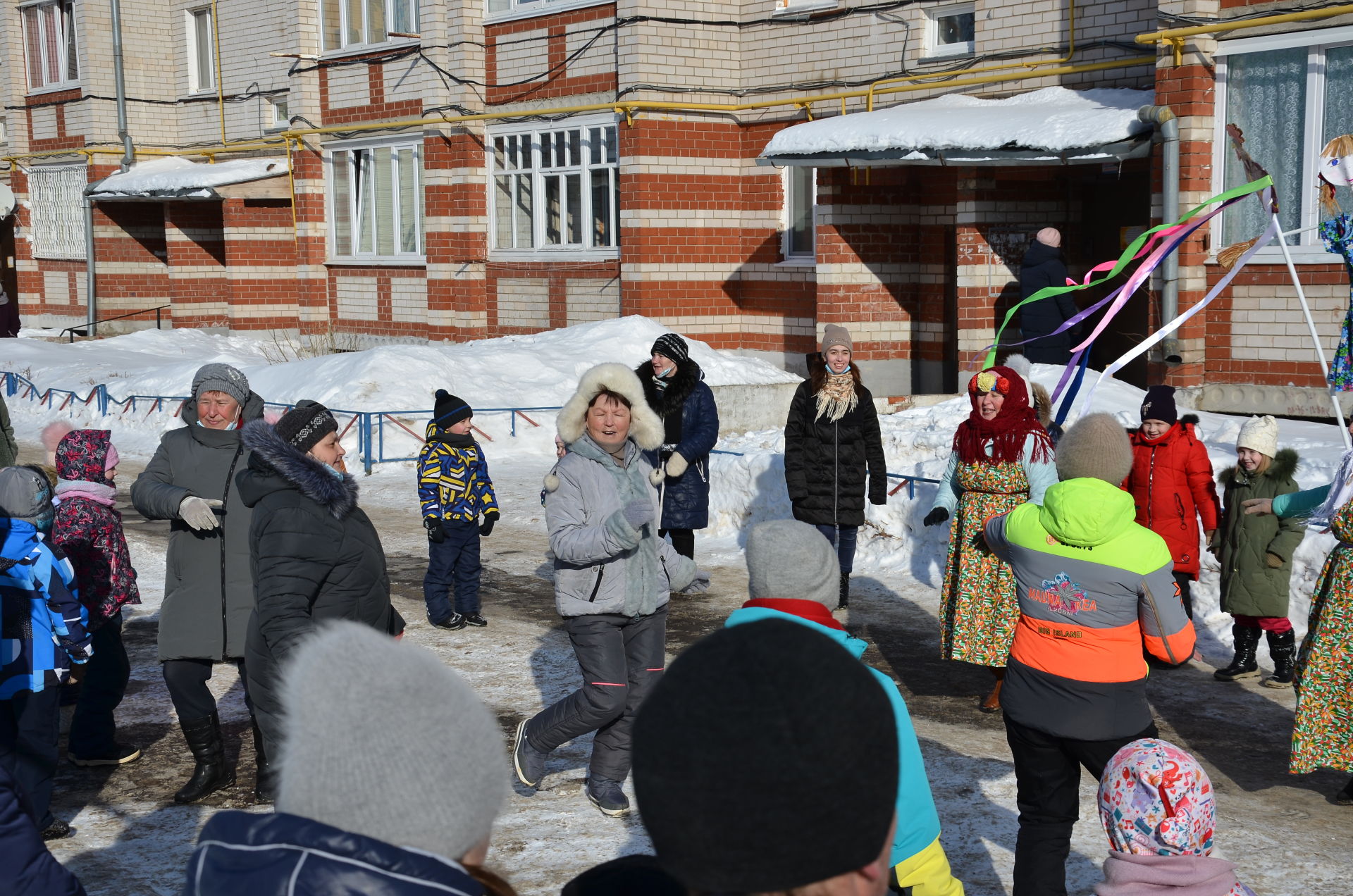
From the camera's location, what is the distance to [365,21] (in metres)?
22.5

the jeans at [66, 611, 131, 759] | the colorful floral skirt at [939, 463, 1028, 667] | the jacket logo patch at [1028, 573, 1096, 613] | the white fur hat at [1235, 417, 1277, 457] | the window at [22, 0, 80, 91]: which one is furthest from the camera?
the window at [22, 0, 80, 91]

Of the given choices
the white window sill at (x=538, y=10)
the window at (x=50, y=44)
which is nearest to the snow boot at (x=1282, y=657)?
the white window sill at (x=538, y=10)

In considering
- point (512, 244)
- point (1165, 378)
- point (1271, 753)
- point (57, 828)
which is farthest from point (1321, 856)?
point (512, 244)

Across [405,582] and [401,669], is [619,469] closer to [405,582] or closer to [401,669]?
[401,669]

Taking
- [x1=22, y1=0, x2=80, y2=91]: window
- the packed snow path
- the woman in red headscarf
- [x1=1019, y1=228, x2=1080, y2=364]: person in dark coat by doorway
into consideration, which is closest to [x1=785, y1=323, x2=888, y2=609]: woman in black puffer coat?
the packed snow path

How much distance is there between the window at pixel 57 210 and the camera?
29609mm

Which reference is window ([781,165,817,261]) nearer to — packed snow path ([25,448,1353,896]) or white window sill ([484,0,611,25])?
white window sill ([484,0,611,25])

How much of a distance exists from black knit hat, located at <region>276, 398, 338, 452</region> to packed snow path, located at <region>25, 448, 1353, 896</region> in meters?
1.58

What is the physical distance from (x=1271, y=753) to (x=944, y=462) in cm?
467

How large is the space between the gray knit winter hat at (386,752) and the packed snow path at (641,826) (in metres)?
3.01

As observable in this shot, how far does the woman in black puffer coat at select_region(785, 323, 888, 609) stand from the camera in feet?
27.1

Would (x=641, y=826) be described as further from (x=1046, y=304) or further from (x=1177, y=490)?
(x=1046, y=304)

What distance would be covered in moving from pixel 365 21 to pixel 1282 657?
1950cm

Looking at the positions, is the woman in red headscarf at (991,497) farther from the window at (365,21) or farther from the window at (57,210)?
the window at (57,210)
